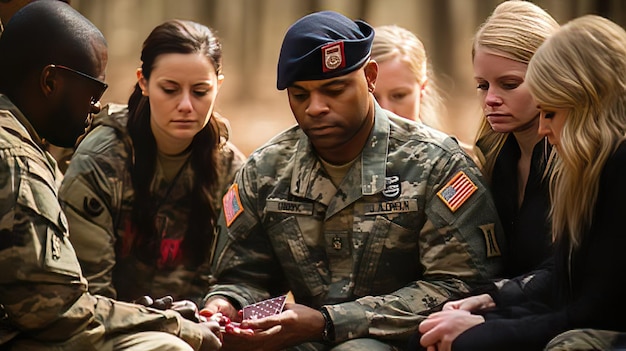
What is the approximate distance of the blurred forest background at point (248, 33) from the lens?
650 centimetres

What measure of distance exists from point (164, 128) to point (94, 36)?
1.01m

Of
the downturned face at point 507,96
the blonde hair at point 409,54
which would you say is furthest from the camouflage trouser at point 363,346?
the blonde hair at point 409,54

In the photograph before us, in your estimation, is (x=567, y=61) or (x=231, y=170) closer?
(x=567, y=61)

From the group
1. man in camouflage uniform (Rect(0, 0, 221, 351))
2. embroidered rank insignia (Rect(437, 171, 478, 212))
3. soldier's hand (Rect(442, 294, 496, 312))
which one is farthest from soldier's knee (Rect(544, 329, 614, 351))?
man in camouflage uniform (Rect(0, 0, 221, 351))

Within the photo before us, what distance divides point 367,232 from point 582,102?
0.93 metres

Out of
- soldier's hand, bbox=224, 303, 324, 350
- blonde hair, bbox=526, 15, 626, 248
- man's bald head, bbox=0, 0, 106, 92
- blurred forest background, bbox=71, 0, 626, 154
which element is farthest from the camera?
blurred forest background, bbox=71, 0, 626, 154

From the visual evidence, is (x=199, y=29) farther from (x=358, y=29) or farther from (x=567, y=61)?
(x=567, y=61)

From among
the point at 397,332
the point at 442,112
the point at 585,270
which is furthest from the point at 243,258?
the point at 442,112

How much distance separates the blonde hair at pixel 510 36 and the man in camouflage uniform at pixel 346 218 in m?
0.14

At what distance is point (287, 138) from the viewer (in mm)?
3990

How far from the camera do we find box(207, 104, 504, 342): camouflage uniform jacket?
3.64 m

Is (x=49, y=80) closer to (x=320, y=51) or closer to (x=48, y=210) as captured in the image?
(x=48, y=210)

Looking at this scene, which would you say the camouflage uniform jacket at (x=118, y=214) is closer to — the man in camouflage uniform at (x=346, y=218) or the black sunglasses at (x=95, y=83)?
the man in camouflage uniform at (x=346, y=218)

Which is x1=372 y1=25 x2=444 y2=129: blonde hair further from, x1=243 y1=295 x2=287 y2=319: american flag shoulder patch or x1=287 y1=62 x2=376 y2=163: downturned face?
x1=243 y1=295 x2=287 y2=319: american flag shoulder patch
